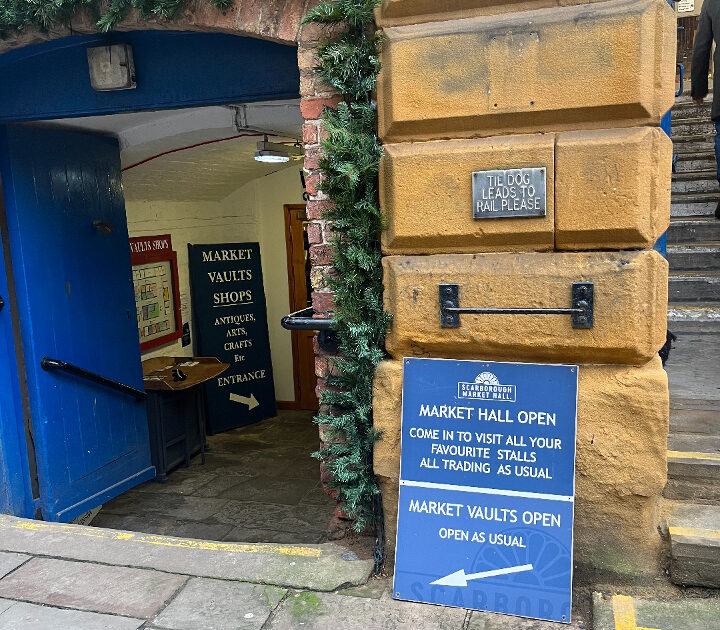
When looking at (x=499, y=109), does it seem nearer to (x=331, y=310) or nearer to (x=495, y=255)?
(x=495, y=255)

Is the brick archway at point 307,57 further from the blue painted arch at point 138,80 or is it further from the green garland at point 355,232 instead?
the blue painted arch at point 138,80

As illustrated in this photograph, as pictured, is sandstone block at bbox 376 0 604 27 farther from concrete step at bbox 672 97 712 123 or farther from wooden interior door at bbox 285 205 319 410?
concrete step at bbox 672 97 712 123

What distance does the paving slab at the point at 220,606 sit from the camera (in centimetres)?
294

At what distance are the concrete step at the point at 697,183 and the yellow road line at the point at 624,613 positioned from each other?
4.81m

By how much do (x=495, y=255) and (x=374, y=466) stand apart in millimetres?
1090

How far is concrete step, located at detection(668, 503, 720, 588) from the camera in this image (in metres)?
2.82

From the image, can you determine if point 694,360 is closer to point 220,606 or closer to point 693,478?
point 693,478

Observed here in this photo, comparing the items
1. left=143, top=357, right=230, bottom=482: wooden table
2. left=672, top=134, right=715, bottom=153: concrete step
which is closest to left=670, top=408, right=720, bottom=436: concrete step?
left=143, top=357, right=230, bottom=482: wooden table

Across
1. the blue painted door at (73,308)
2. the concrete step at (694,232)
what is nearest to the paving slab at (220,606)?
the blue painted door at (73,308)

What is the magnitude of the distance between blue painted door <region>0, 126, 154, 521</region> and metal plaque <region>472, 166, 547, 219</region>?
10.8 ft

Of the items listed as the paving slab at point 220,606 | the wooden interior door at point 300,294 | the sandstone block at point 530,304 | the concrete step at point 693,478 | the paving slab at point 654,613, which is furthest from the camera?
the wooden interior door at point 300,294

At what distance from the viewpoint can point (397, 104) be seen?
9.86 feet

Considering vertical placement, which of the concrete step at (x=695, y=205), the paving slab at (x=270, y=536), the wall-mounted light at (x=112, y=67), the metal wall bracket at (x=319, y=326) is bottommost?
the paving slab at (x=270, y=536)

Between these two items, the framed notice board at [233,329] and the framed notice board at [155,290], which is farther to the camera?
the framed notice board at [233,329]
